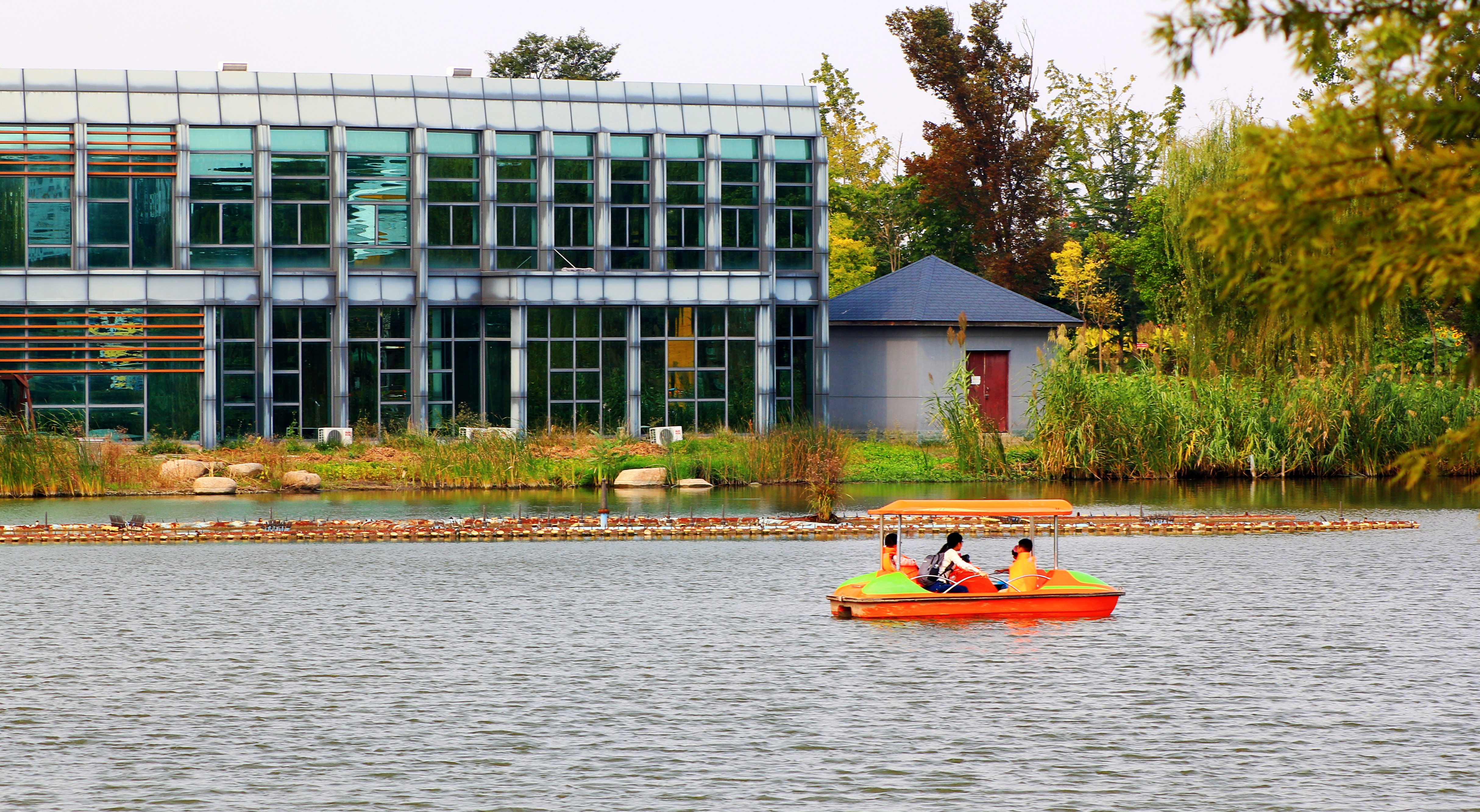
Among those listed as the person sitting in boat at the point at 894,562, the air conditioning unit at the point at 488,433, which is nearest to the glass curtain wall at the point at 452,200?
the air conditioning unit at the point at 488,433

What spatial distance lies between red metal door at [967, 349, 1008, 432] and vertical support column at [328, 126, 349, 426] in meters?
17.7

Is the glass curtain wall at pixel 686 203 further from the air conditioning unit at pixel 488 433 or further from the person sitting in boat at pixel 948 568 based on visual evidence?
the person sitting in boat at pixel 948 568

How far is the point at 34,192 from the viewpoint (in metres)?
44.4

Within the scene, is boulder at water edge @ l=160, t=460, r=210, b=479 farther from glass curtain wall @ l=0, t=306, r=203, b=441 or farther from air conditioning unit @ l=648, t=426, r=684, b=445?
air conditioning unit @ l=648, t=426, r=684, b=445

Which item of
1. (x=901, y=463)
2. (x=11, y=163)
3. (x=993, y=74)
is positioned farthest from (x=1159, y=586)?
(x=993, y=74)

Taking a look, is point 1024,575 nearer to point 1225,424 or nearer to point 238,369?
point 1225,424

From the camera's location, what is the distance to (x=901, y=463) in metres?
41.4

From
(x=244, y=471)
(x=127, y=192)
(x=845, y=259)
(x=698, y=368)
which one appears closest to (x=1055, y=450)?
(x=698, y=368)

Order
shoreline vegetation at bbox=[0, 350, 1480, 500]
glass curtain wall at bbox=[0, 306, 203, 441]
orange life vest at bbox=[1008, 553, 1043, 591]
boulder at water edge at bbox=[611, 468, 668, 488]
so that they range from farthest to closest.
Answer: glass curtain wall at bbox=[0, 306, 203, 441] < boulder at water edge at bbox=[611, 468, 668, 488] < shoreline vegetation at bbox=[0, 350, 1480, 500] < orange life vest at bbox=[1008, 553, 1043, 591]

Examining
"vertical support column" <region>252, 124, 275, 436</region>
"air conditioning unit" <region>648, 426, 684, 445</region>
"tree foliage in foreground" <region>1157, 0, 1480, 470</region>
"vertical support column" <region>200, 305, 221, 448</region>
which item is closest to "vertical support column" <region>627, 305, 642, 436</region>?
"air conditioning unit" <region>648, 426, 684, 445</region>

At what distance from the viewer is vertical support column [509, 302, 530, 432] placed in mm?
46688

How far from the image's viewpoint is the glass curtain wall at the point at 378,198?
46.3 meters

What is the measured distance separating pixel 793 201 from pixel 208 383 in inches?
661

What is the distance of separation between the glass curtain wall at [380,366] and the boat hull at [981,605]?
27.0 metres
